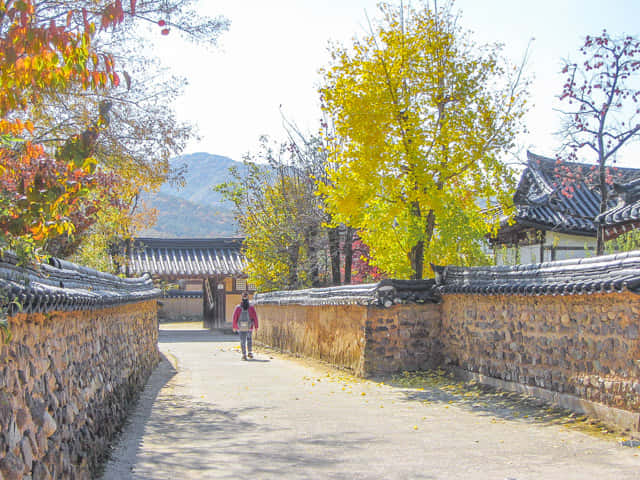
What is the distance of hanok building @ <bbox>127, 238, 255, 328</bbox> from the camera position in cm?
3497

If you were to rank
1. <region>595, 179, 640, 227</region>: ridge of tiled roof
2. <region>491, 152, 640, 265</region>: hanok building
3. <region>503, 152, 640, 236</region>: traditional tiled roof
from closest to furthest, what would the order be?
<region>595, 179, 640, 227</region>: ridge of tiled roof → <region>503, 152, 640, 236</region>: traditional tiled roof → <region>491, 152, 640, 265</region>: hanok building

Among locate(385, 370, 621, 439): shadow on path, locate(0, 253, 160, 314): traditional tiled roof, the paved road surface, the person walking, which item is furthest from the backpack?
locate(0, 253, 160, 314): traditional tiled roof

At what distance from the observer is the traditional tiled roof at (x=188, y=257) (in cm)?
3497

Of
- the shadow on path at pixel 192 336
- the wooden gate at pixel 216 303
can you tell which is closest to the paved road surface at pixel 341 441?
the shadow on path at pixel 192 336

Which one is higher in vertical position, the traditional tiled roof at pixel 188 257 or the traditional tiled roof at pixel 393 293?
the traditional tiled roof at pixel 188 257

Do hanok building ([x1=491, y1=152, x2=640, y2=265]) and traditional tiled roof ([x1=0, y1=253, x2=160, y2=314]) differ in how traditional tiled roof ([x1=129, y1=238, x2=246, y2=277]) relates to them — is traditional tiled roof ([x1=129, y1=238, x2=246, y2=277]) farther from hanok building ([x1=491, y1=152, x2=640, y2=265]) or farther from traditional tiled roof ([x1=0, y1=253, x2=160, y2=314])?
traditional tiled roof ([x1=0, y1=253, x2=160, y2=314])

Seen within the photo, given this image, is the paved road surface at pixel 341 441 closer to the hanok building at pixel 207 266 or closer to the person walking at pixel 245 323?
the person walking at pixel 245 323

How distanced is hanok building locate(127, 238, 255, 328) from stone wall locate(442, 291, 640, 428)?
2271 cm

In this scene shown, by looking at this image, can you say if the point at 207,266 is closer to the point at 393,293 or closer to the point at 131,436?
the point at 393,293

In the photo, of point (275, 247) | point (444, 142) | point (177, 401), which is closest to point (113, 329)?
point (177, 401)

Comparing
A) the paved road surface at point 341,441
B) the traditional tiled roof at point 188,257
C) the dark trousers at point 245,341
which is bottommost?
the paved road surface at point 341,441

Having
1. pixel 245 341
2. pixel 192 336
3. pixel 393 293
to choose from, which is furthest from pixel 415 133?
pixel 192 336

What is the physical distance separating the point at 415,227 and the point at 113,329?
6.61m

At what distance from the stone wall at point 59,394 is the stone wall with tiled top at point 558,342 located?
227 inches
